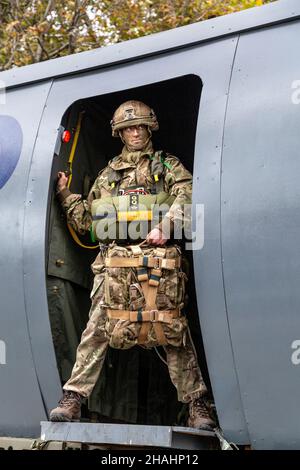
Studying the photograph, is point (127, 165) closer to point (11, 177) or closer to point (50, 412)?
point (11, 177)

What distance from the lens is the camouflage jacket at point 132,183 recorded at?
190 inches

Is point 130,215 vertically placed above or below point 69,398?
above

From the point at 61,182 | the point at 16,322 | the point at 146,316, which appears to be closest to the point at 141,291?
the point at 146,316

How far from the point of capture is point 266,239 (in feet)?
13.3

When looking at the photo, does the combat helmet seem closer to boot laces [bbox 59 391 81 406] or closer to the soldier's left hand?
the soldier's left hand

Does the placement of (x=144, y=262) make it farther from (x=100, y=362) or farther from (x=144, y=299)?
(x=100, y=362)

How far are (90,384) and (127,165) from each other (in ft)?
4.94

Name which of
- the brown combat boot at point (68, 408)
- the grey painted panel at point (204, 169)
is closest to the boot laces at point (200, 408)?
the grey painted panel at point (204, 169)

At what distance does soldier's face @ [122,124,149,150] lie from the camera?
510cm

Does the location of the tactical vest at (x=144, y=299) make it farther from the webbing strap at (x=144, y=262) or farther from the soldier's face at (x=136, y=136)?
the soldier's face at (x=136, y=136)

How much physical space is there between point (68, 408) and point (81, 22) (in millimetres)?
7746
